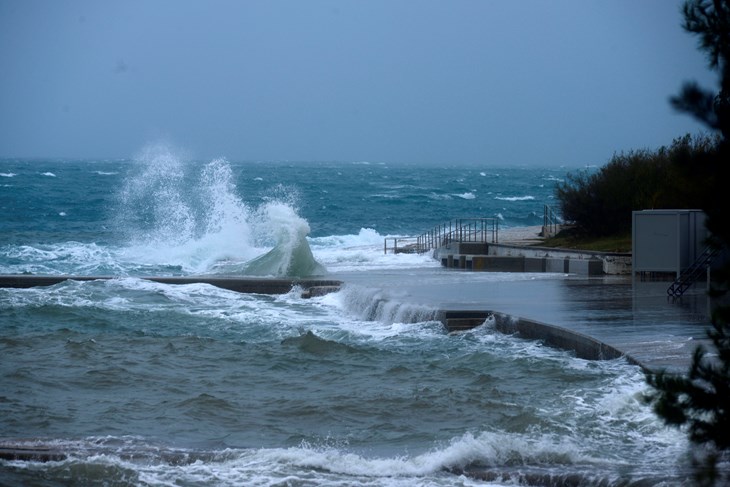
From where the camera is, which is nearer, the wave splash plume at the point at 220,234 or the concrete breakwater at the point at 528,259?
the concrete breakwater at the point at 528,259

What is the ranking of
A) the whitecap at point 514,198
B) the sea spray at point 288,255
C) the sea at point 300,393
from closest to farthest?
1. the sea at point 300,393
2. the sea spray at point 288,255
3. the whitecap at point 514,198

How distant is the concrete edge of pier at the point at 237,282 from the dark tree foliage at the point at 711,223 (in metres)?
18.6

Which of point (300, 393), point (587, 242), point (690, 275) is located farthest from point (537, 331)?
point (587, 242)

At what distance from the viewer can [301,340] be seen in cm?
1695

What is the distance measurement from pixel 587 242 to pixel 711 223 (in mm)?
23790

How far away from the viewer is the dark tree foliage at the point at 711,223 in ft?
15.6

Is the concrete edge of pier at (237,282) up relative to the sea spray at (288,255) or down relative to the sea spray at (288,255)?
down

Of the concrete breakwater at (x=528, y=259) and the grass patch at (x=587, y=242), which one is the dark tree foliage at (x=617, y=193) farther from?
the concrete breakwater at (x=528, y=259)

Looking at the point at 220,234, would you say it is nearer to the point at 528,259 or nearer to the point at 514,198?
the point at 528,259

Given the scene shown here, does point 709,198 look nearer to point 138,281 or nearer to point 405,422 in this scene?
point 405,422

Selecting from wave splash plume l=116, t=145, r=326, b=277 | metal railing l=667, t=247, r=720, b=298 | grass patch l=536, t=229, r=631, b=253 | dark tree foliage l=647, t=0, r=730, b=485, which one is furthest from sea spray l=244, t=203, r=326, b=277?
dark tree foliage l=647, t=0, r=730, b=485

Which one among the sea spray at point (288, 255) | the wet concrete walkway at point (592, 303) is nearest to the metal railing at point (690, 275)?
the wet concrete walkway at point (592, 303)

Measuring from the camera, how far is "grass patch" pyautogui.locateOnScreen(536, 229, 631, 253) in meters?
26.2

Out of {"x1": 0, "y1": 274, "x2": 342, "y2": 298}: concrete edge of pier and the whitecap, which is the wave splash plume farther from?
the whitecap
